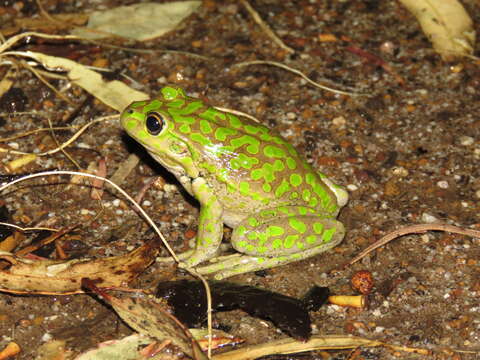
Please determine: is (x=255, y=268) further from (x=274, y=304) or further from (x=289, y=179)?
(x=289, y=179)

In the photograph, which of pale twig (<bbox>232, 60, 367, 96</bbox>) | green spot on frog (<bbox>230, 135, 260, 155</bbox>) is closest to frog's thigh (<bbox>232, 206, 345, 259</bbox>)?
green spot on frog (<bbox>230, 135, 260, 155</bbox>)

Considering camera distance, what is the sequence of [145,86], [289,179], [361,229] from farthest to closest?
1. [145,86]
2. [361,229]
3. [289,179]

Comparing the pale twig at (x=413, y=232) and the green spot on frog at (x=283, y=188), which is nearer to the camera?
the green spot on frog at (x=283, y=188)

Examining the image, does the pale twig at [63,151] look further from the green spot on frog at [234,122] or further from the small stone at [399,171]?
the small stone at [399,171]

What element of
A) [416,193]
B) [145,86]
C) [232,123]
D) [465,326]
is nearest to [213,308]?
[232,123]

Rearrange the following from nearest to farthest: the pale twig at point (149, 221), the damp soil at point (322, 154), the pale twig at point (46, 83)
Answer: the pale twig at point (149, 221) < the damp soil at point (322, 154) < the pale twig at point (46, 83)

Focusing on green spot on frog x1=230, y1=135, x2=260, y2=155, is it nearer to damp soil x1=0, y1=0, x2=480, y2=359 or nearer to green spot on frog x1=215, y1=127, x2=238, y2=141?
green spot on frog x1=215, y1=127, x2=238, y2=141

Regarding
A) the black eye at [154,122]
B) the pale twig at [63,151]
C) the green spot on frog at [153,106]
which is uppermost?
the green spot on frog at [153,106]

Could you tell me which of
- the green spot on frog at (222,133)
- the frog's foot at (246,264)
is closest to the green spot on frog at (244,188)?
the green spot on frog at (222,133)

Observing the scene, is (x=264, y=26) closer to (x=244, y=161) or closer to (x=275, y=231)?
(x=244, y=161)
